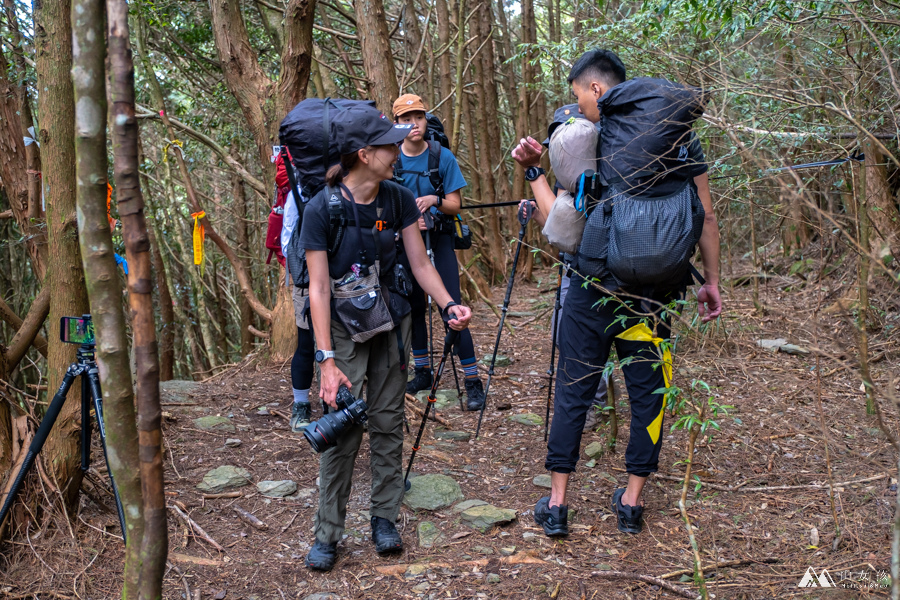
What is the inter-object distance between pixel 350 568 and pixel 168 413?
230 cm

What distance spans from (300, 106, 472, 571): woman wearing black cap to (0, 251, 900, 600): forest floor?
317 millimetres

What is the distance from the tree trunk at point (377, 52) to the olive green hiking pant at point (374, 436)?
12.4 feet

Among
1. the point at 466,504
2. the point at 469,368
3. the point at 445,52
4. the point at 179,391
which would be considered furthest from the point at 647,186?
the point at 445,52

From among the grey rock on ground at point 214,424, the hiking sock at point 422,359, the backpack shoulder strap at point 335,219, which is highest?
the backpack shoulder strap at point 335,219

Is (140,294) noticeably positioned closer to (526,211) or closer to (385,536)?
(385,536)

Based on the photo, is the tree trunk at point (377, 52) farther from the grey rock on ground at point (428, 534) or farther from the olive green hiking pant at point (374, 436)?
the grey rock on ground at point (428, 534)

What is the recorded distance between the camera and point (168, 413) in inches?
188

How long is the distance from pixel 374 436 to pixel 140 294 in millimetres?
1697

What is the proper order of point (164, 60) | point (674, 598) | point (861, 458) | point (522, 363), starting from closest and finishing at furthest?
point (674, 598)
point (861, 458)
point (522, 363)
point (164, 60)

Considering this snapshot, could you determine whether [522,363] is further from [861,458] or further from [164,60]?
[164,60]

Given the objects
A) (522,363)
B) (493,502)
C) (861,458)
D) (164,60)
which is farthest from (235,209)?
(861,458)

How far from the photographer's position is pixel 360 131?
2877 mm

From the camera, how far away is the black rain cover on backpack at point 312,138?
9.81ft

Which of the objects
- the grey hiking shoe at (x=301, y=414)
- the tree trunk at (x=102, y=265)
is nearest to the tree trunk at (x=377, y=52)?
the grey hiking shoe at (x=301, y=414)
